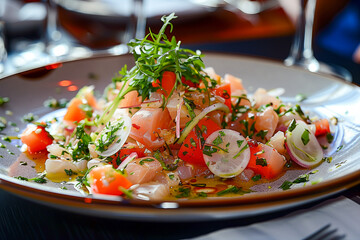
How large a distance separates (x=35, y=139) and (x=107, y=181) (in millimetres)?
590

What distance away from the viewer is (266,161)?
1.77 m

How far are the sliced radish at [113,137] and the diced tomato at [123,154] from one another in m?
0.04

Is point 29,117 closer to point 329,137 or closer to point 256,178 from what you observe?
point 256,178

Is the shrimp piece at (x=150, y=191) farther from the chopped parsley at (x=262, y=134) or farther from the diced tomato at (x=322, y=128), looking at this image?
the diced tomato at (x=322, y=128)

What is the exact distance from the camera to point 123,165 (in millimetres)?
1723

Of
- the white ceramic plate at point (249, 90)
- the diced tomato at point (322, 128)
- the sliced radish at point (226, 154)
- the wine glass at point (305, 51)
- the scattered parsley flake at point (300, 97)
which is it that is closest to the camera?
the white ceramic plate at point (249, 90)

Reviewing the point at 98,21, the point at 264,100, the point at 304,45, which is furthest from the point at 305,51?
the point at 98,21

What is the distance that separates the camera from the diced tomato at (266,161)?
5.81ft

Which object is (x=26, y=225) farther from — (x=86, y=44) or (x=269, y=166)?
(x=86, y=44)

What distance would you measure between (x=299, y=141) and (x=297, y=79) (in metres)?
0.75

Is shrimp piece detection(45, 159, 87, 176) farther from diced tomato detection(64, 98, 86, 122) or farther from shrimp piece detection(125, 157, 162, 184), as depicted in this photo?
diced tomato detection(64, 98, 86, 122)

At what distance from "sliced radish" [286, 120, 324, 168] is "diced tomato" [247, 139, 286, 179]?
0.07 m

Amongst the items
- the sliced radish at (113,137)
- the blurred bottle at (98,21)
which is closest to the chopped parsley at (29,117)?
the sliced radish at (113,137)

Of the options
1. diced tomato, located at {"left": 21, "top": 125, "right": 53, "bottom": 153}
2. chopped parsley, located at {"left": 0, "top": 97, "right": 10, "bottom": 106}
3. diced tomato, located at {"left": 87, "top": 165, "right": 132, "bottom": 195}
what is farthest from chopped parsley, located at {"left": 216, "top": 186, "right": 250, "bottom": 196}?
chopped parsley, located at {"left": 0, "top": 97, "right": 10, "bottom": 106}
